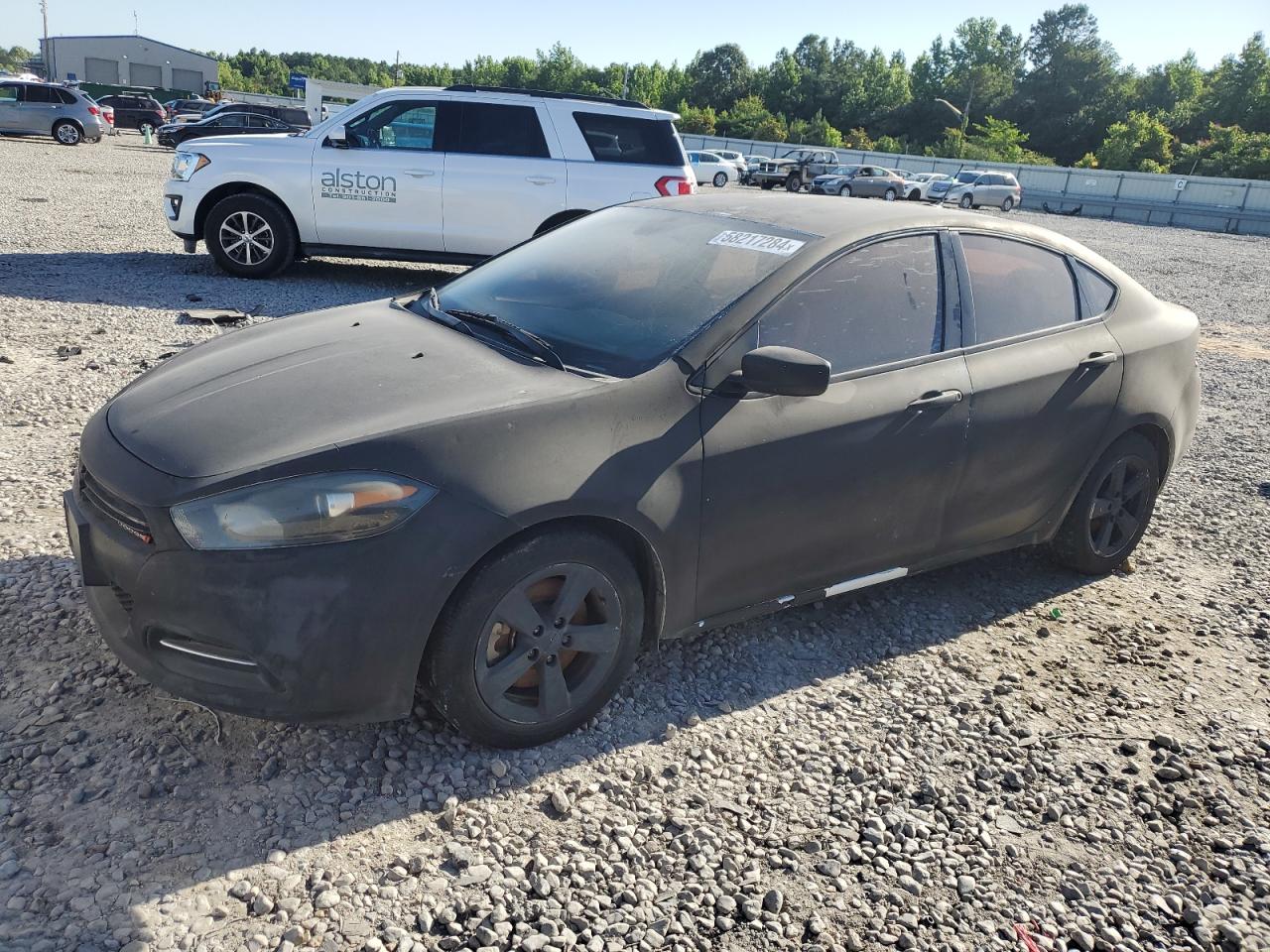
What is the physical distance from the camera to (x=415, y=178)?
9.91 metres

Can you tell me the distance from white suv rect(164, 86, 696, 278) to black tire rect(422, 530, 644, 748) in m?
7.68

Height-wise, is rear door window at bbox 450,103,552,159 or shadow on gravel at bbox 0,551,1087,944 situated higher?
rear door window at bbox 450,103,552,159

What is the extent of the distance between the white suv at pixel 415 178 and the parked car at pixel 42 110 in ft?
84.9

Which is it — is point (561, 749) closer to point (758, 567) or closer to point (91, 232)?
point (758, 567)

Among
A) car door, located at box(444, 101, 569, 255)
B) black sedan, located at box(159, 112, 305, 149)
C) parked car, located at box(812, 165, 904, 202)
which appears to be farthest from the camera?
parked car, located at box(812, 165, 904, 202)

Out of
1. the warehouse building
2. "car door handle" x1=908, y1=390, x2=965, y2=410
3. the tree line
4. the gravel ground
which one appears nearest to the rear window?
the gravel ground

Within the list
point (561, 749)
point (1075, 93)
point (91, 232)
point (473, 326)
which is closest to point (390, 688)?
point (561, 749)

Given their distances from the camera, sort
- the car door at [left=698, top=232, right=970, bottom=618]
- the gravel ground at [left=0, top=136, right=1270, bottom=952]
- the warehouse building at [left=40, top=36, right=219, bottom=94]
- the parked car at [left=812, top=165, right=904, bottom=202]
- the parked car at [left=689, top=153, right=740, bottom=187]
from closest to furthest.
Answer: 1. the gravel ground at [left=0, top=136, right=1270, bottom=952]
2. the car door at [left=698, top=232, right=970, bottom=618]
3. the parked car at [left=812, top=165, right=904, bottom=202]
4. the parked car at [left=689, top=153, right=740, bottom=187]
5. the warehouse building at [left=40, top=36, right=219, bottom=94]

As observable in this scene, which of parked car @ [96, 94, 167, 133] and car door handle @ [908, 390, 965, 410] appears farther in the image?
parked car @ [96, 94, 167, 133]

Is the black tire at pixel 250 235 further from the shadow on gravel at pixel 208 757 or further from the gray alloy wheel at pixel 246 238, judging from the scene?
the shadow on gravel at pixel 208 757

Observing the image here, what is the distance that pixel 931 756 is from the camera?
3.26 meters

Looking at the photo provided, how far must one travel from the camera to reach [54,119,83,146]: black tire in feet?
101

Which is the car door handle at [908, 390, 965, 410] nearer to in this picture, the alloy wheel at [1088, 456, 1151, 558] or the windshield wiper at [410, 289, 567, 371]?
the alloy wheel at [1088, 456, 1151, 558]

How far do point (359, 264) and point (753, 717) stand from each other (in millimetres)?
10042
